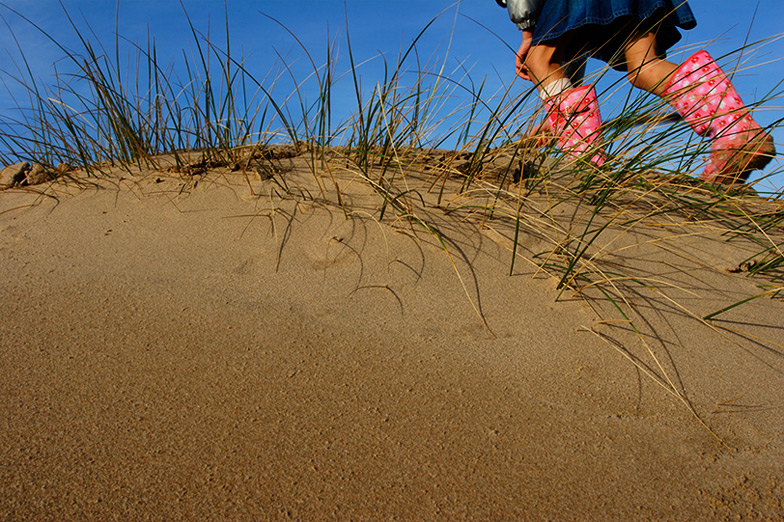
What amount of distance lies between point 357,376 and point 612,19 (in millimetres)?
2093

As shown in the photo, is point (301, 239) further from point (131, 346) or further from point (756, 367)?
point (756, 367)

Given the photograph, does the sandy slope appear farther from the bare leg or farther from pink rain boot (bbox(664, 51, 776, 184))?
the bare leg

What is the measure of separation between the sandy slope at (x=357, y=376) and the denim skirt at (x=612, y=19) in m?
1.12

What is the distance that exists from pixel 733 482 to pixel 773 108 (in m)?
1.56

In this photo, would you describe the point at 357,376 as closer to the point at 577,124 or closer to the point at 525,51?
the point at 577,124

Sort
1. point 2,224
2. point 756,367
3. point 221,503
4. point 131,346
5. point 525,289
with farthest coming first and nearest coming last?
point 2,224 → point 525,289 → point 756,367 → point 131,346 → point 221,503

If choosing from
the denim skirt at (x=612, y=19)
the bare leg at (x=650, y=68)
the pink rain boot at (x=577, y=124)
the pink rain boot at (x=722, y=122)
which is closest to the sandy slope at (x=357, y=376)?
the pink rain boot at (x=577, y=124)

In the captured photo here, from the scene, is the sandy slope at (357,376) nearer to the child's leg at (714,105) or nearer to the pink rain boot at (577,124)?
the pink rain boot at (577,124)

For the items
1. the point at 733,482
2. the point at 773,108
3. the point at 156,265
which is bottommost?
the point at 156,265

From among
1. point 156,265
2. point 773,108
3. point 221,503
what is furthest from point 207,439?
point 773,108

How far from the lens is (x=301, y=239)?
1714 mm

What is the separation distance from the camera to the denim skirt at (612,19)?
93.4 inches

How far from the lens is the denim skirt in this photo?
2.37 metres

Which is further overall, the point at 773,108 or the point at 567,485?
the point at 773,108
